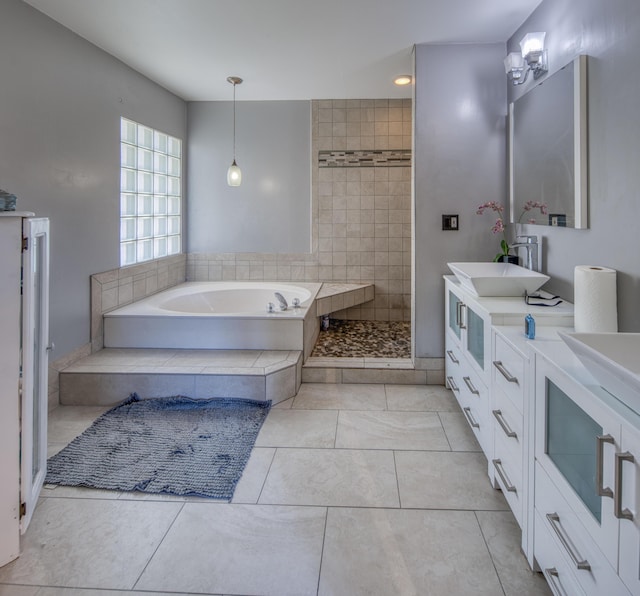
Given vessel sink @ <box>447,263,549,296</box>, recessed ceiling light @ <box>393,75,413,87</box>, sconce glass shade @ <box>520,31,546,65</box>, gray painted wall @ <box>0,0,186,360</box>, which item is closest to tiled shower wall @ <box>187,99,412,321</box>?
recessed ceiling light @ <box>393,75,413,87</box>

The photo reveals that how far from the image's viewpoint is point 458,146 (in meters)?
3.45

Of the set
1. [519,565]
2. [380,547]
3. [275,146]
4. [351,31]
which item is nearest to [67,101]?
[351,31]

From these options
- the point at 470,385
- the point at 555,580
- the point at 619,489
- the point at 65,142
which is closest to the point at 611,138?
the point at 470,385

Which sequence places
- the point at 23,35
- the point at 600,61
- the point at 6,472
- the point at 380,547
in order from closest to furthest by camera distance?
the point at 6,472 → the point at 380,547 → the point at 600,61 → the point at 23,35

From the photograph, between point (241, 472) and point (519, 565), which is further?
point (241, 472)

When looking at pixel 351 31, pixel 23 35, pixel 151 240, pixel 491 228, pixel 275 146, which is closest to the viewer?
pixel 23 35

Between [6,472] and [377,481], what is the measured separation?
4.94 ft

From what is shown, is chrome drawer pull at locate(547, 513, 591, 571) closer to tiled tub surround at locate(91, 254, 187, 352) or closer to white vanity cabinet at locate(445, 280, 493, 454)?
white vanity cabinet at locate(445, 280, 493, 454)

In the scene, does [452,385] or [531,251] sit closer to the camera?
[531,251]

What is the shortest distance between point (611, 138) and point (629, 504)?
162cm

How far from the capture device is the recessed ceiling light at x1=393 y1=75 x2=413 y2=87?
4.24 metres

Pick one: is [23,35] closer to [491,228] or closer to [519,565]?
[491,228]

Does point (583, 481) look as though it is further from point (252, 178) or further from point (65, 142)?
point (252, 178)

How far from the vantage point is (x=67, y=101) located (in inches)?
126
